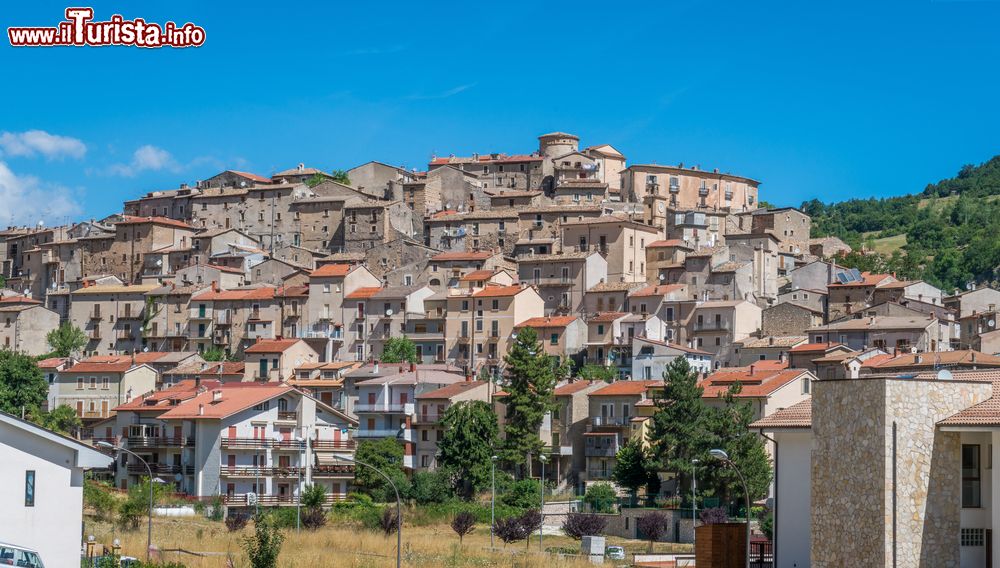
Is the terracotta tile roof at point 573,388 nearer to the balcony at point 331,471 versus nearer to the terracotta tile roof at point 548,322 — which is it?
the terracotta tile roof at point 548,322

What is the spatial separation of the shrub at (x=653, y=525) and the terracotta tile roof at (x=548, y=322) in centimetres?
2788

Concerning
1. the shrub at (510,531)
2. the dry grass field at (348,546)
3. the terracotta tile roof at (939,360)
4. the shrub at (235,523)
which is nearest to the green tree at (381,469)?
the dry grass field at (348,546)

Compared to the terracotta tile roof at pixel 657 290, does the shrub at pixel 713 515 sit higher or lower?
lower

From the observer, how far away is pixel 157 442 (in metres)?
74.9

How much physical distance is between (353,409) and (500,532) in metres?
26.8

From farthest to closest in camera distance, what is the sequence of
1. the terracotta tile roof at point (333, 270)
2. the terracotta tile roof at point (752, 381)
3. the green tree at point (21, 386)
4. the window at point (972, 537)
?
the terracotta tile roof at point (333, 270), the green tree at point (21, 386), the terracotta tile roof at point (752, 381), the window at point (972, 537)

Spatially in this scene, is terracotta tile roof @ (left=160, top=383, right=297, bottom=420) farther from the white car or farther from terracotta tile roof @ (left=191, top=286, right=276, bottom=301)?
the white car

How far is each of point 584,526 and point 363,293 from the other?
129 ft

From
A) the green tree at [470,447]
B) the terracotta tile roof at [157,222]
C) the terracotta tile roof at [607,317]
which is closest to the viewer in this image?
the green tree at [470,447]

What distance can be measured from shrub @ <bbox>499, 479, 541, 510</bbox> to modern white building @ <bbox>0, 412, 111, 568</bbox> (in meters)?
38.7

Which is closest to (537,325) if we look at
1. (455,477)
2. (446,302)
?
(446,302)

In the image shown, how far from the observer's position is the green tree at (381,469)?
69625mm

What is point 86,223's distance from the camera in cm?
12231

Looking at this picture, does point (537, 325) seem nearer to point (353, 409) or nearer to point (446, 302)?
point (446, 302)
